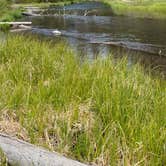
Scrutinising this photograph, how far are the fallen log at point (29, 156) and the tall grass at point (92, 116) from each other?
0.39m

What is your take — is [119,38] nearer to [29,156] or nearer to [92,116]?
[92,116]

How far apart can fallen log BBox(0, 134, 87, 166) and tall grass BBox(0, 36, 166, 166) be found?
386 millimetres

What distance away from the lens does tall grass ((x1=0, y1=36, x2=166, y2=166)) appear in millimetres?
4230

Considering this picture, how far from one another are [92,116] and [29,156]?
4.06 feet

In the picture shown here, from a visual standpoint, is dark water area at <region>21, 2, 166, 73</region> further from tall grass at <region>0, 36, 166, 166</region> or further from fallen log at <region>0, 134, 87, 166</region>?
fallen log at <region>0, 134, 87, 166</region>

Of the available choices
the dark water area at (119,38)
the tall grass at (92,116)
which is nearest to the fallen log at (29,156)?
the tall grass at (92,116)

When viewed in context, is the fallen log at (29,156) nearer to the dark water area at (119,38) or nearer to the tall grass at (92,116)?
the tall grass at (92,116)

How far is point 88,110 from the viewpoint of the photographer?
202 inches

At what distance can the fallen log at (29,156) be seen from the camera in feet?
12.7

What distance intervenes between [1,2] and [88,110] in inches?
1178

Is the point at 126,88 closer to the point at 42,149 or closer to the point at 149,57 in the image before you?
the point at 42,149

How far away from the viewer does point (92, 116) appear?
16.4ft

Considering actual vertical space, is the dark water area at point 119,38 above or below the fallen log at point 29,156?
below

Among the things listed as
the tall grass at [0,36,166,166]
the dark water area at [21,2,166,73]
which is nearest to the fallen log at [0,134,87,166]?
the tall grass at [0,36,166,166]
